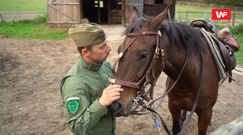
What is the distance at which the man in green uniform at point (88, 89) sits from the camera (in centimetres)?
188

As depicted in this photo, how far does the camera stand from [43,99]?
18.7 ft

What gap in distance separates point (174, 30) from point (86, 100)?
1097 mm

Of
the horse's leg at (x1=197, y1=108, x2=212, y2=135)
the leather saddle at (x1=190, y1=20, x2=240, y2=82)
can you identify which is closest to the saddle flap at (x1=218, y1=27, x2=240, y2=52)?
the leather saddle at (x1=190, y1=20, x2=240, y2=82)

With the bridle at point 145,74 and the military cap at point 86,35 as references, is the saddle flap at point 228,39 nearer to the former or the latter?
the bridle at point 145,74

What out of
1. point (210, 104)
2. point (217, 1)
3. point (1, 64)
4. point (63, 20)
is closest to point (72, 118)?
point (210, 104)

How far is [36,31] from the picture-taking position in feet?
44.7

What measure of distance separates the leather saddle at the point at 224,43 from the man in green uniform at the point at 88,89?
189cm

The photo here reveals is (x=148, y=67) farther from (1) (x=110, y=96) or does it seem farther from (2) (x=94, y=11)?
(2) (x=94, y=11)

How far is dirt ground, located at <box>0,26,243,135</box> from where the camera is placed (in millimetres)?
4580

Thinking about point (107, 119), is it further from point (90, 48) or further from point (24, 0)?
point (24, 0)

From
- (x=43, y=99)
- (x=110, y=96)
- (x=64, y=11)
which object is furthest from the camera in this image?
(x=64, y=11)

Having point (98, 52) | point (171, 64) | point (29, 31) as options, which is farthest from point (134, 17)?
point (29, 31)

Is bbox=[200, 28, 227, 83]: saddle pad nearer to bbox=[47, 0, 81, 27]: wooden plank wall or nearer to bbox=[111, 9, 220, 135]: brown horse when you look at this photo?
bbox=[111, 9, 220, 135]: brown horse

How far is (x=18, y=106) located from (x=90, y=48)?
3.82m
